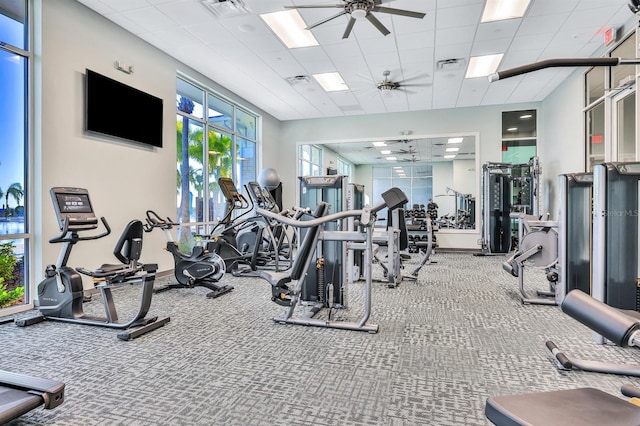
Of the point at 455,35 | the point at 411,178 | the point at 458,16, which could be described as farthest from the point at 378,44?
the point at 411,178

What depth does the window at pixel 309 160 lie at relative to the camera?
10672 mm

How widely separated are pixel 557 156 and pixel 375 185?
6885mm

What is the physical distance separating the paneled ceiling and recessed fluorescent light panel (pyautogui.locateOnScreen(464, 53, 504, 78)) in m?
0.16

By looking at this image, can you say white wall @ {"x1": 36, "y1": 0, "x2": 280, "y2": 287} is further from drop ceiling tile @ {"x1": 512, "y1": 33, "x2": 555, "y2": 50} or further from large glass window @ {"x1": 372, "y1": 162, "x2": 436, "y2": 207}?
large glass window @ {"x1": 372, "y1": 162, "x2": 436, "y2": 207}

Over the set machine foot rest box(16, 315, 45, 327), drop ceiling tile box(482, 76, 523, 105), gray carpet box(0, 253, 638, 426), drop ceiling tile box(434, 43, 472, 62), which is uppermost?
drop ceiling tile box(482, 76, 523, 105)

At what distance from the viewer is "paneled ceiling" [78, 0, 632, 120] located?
4680 millimetres

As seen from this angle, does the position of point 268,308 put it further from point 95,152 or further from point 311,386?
point 95,152

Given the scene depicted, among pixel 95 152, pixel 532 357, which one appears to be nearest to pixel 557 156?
pixel 532 357

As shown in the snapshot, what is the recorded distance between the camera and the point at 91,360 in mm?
2641

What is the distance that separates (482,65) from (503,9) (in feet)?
6.24

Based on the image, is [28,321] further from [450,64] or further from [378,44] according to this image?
[450,64]

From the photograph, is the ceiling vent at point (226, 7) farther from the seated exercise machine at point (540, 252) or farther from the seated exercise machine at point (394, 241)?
the seated exercise machine at point (540, 252)

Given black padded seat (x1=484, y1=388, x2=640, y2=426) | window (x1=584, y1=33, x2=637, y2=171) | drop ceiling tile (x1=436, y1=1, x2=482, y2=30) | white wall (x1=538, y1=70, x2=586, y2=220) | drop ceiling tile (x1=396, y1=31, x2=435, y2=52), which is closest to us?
black padded seat (x1=484, y1=388, x2=640, y2=426)

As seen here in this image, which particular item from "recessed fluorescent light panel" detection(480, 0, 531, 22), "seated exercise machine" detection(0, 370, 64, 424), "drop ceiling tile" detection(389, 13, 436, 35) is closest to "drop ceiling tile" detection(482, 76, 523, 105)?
"recessed fluorescent light panel" detection(480, 0, 531, 22)
